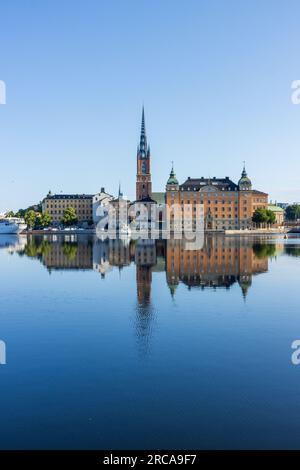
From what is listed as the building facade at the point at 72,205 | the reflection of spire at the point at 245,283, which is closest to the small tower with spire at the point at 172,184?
the building facade at the point at 72,205

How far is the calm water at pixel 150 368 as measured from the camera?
10547 millimetres

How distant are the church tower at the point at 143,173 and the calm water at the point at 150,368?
499ft

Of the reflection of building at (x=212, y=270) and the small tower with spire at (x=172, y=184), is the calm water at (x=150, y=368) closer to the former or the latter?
the reflection of building at (x=212, y=270)

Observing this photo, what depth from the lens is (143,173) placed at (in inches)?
7303

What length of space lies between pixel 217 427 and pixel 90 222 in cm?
17685

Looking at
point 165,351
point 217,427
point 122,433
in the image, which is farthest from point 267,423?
point 165,351

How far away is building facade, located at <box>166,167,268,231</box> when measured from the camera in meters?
154

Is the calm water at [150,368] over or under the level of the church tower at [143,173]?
under

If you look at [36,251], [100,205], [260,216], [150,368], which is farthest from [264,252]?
[100,205]

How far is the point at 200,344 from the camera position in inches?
Result: 698

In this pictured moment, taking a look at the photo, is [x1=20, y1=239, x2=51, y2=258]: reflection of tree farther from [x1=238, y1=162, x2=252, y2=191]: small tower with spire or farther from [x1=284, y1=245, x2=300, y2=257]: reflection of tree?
[x1=238, y1=162, x2=252, y2=191]: small tower with spire

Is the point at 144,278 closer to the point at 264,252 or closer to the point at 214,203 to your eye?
the point at 264,252

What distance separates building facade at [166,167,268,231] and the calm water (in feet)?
403

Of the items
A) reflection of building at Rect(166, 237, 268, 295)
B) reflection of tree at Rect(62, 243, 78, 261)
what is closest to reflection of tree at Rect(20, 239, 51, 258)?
reflection of tree at Rect(62, 243, 78, 261)
